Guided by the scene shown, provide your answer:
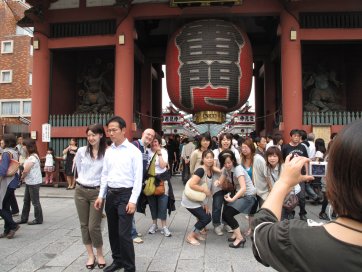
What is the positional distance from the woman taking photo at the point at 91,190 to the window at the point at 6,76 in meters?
24.2

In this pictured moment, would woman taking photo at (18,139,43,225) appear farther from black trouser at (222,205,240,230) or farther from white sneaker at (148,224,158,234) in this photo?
black trouser at (222,205,240,230)

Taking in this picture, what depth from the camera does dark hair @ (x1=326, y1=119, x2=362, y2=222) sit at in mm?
1084

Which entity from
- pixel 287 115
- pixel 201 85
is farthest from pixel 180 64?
pixel 287 115

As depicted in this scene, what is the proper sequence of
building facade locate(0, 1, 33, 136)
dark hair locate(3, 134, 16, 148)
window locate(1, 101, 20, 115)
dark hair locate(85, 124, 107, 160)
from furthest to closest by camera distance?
window locate(1, 101, 20, 115) < building facade locate(0, 1, 33, 136) < dark hair locate(3, 134, 16, 148) < dark hair locate(85, 124, 107, 160)

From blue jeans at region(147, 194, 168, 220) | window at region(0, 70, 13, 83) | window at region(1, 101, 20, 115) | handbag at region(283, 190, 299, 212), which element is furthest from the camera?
window at region(0, 70, 13, 83)

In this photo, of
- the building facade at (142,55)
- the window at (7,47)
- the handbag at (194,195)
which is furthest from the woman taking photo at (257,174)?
the window at (7,47)

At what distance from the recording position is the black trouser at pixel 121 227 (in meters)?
3.61

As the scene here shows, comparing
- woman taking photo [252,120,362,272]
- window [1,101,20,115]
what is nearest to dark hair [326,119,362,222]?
woman taking photo [252,120,362,272]

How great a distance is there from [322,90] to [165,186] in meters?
9.52

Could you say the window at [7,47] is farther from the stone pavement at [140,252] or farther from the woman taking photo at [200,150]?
the woman taking photo at [200,150]

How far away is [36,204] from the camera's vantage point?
6.20 metres

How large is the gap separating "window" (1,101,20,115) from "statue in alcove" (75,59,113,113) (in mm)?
12876

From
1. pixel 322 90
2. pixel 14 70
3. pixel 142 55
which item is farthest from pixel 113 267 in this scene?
pixel 14 70

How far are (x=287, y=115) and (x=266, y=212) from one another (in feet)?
33.0
